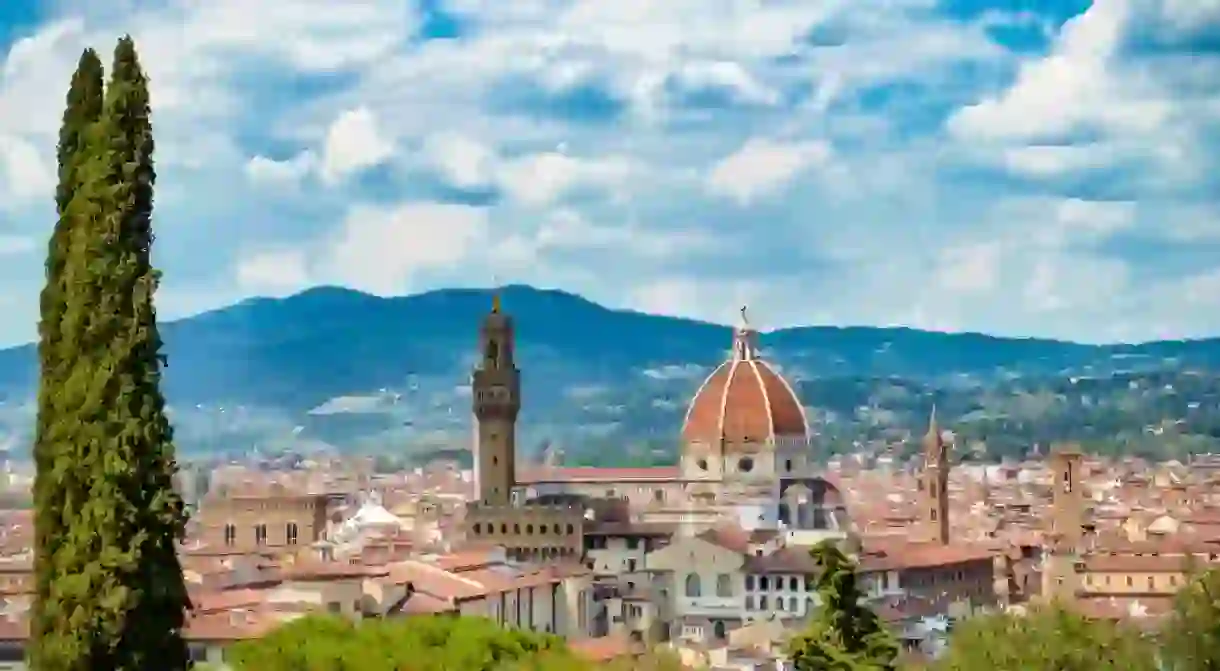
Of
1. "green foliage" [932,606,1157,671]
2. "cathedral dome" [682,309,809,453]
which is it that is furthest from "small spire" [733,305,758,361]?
"green foliage" [932,606,1157,671]

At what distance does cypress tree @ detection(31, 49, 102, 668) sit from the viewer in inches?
493

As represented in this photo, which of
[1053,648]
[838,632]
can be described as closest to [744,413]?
[1053,648]

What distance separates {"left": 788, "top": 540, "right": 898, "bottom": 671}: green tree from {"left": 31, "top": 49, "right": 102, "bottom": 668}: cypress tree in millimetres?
4429

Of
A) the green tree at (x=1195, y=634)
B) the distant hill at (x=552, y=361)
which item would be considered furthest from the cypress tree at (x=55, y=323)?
the distant hill at (x=552, y=361)

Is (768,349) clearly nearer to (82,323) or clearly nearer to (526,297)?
(526,297)

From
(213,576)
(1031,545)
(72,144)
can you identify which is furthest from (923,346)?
(72,144)

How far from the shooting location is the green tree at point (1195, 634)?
19469 mm

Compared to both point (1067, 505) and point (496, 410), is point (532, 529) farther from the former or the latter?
point (1067, 505)

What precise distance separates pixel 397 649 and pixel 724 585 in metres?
28.4

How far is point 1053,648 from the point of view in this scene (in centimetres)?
1944

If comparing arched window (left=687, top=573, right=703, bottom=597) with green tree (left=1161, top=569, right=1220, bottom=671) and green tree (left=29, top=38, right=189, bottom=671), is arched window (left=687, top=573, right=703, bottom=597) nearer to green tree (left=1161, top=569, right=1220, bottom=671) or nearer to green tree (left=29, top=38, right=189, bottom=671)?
green tree (left=1161, top=569, right=1220, bottom=671)

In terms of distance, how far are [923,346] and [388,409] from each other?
1421 inches

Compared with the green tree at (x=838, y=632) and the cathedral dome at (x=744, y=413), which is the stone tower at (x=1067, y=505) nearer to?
the cathedral dome at (x=744, y=413)

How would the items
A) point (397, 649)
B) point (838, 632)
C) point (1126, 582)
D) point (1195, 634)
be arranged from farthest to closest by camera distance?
point (1126, 582)
point (1195, 634)
point (397, 649)
point (838, 632)
